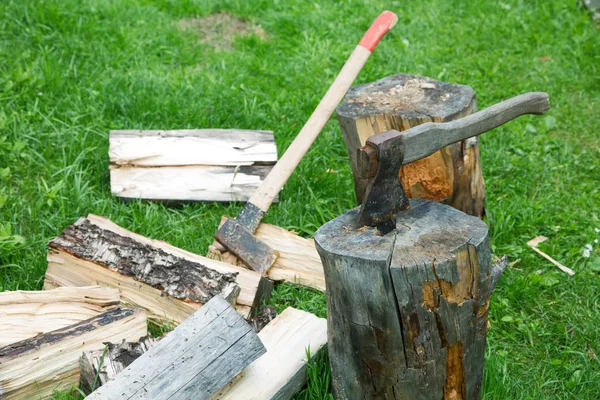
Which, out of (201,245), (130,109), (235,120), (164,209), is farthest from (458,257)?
(130,109)

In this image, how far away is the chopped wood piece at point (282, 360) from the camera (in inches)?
114

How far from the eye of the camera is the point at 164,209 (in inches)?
169

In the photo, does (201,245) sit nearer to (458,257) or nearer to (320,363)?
(320,363)

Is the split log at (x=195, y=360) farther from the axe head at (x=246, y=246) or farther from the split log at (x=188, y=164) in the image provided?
the split log at (x=188, y=164)

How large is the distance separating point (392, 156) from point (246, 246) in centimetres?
140

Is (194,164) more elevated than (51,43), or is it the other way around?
(51,43)

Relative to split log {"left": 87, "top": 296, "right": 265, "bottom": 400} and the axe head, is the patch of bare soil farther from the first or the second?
split log {"left": 87, "top": 296, "right": 265, "bottom": 400}

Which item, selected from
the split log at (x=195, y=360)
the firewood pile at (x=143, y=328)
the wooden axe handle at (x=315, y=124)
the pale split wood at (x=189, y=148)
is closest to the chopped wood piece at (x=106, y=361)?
the firewood pile at (x=143, y=328)

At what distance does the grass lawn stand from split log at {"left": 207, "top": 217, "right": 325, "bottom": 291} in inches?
3.0

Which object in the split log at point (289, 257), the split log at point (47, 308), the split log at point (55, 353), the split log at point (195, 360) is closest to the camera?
the split log at point (195, 360)

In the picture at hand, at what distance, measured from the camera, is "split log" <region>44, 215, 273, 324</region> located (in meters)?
3.34

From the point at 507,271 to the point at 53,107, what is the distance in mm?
3263

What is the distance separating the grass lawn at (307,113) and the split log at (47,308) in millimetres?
449

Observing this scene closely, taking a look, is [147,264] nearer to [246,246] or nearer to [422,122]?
[246,246]
